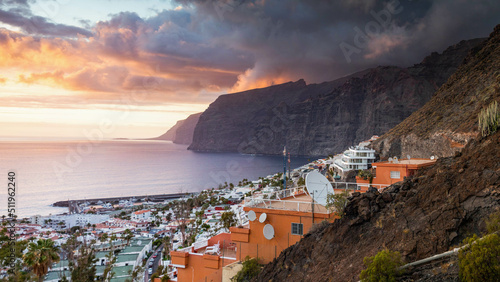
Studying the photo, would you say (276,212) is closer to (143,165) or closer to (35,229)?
(35,229)

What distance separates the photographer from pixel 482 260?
3611 millimetres

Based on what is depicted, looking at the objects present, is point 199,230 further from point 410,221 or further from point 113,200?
point 113,200

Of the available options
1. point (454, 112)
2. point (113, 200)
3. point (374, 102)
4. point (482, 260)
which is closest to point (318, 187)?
point (482, 260)

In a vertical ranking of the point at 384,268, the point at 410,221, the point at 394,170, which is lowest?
the point at 384,268

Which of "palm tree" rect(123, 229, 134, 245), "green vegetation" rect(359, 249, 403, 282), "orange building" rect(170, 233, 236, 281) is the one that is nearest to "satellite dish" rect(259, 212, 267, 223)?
"orange building" rect(170, 233, 236, 281)

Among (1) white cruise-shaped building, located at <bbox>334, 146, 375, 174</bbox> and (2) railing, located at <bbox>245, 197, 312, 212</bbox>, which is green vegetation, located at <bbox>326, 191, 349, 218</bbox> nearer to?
(2) railing, located at <bbox>245, 197, 312, 212</bbox>

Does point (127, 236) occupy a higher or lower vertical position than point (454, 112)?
lower

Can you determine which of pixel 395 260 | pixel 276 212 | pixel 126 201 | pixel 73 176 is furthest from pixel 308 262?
pixel 73 176

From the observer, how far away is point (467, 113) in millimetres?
31422

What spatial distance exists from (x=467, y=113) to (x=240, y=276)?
103 feet

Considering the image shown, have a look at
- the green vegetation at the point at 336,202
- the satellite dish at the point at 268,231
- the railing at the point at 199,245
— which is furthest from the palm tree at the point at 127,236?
the green vegetation at the point at 336,202

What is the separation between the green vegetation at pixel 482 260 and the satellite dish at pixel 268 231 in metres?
5.93

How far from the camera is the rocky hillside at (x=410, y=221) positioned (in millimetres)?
4703

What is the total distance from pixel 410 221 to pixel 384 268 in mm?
1321
